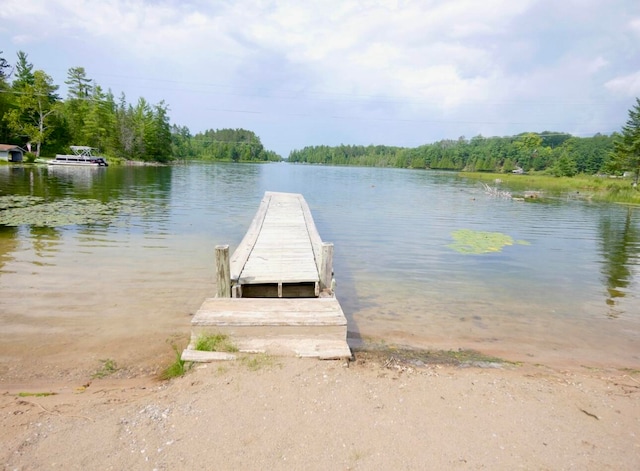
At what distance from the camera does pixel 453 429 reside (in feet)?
11.8

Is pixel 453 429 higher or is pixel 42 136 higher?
pixel 42 136

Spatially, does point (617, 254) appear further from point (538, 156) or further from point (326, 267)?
point (538, 156)

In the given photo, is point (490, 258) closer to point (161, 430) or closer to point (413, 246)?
point (413, 246)

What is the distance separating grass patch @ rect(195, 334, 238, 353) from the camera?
15.8ft

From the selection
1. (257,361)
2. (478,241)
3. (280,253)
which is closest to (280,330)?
(257,361)

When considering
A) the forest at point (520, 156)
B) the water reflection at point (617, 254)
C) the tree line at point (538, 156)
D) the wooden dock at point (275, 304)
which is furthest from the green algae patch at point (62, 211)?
the forest at point (520, 156)

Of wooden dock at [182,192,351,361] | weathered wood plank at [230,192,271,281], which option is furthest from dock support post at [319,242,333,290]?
weathered wood plank at [230,192,271,281]

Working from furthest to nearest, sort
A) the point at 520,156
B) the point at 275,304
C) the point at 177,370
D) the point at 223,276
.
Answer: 1. the point at 520,156
2. the point at 223,276
3. the point at 275,304
4. the point at 177,370

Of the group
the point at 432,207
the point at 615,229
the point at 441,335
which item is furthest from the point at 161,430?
the point at 432,207

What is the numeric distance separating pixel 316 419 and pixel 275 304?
7.33ft

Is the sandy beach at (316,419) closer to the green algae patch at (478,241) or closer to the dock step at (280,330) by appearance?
the dock step at (280,330)

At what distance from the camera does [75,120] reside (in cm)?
6506

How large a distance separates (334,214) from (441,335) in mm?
14995

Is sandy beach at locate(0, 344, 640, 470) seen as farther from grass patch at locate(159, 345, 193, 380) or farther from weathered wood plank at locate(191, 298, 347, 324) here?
weathered wood plank at locate(191, 298, 347, 324)
